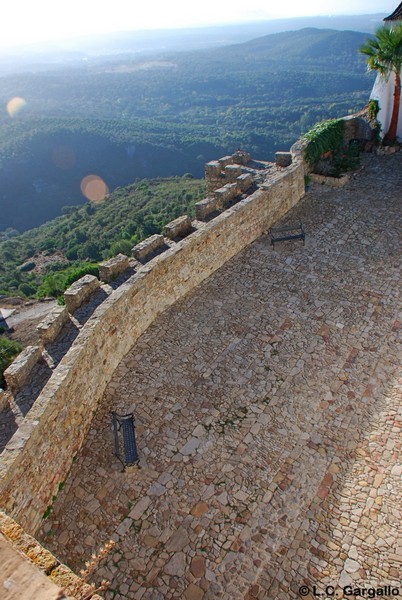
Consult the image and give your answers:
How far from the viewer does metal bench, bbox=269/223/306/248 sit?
1211cm

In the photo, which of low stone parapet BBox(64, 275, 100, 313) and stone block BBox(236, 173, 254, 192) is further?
stone block BBox(236, 173, 254, 192)

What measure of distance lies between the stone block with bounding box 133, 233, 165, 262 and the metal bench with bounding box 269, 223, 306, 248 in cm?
314

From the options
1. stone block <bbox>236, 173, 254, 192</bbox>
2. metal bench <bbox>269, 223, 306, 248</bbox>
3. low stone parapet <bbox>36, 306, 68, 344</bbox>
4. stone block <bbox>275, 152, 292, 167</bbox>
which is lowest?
metal bench <bbox>269, 223, 306, 248</bbox>

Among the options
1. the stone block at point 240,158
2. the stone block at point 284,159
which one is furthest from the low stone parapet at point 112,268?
the stone block at point 240,158

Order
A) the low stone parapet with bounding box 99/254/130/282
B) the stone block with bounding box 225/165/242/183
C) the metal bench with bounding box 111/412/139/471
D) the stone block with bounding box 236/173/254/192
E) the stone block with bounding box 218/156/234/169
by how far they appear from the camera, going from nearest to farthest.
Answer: the metal bench with bounding box 111/412/139/471
the low stone parapet with bounding box 99/254/130/282
the stone block with bounding box 236/173/254/192
the stone block with bounding box 225/165/242/183
the stone block with bounding box 218/156/234/169

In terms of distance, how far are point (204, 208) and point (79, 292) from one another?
14.8 feet

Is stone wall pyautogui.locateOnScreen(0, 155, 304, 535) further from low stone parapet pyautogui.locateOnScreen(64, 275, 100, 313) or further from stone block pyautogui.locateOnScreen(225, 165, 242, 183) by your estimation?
stone block pyautogui.locateOnScreen(225, 165, 242, 183)

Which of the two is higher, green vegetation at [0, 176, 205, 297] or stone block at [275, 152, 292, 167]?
stone block at [275, 152, 292, 167]

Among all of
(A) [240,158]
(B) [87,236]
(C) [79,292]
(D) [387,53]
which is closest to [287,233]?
(A) [240,158]

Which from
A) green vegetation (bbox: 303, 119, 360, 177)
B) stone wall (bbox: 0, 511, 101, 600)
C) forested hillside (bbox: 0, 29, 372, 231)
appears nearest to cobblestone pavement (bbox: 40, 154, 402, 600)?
stone wall (bbox: 0, 511, 101, 600)

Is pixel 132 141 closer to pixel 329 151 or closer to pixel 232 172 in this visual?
pixel 329 151

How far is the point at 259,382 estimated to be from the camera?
8344mm

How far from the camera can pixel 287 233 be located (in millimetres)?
12570

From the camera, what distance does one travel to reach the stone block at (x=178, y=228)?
11.4m
